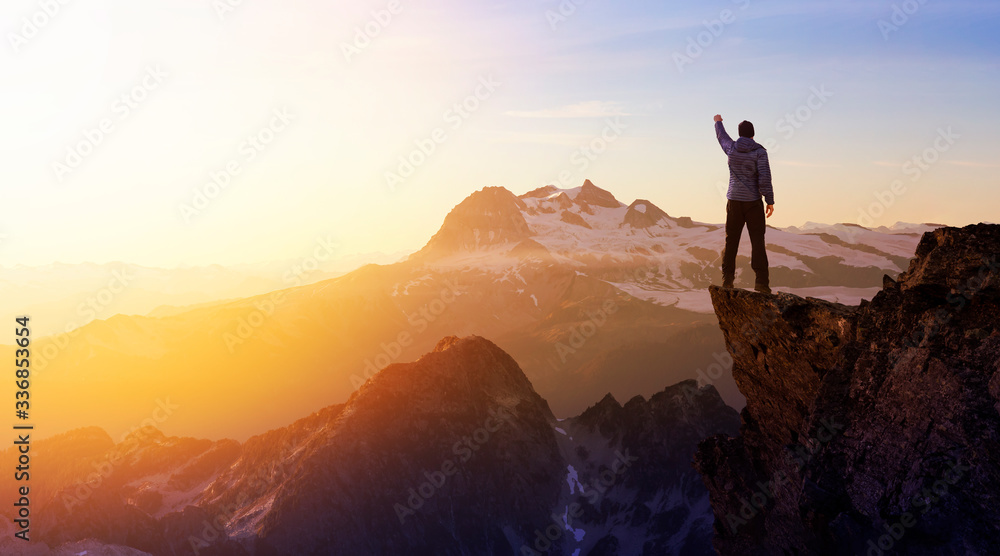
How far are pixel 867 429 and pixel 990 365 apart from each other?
159 inches

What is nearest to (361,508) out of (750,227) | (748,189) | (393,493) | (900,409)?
(393,493)

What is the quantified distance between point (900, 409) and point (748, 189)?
9047 mm

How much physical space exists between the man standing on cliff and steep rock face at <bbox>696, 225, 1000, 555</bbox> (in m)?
2.68

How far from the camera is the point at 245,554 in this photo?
155750 millimetres

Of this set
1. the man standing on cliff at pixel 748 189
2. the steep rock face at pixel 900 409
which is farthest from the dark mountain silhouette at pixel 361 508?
the man standing on cliff at pixel 748 189

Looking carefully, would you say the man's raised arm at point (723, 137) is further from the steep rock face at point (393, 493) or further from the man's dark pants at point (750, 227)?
the steep rock face at point (393, 493)

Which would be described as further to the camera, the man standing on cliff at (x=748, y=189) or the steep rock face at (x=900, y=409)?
the man standing on cliff at (x=748, y=189)

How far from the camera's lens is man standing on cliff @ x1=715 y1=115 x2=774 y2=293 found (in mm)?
25328

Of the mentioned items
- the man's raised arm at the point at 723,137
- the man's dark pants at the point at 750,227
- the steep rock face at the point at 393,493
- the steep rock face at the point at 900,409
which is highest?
the man's raised arm at the point at 723,137

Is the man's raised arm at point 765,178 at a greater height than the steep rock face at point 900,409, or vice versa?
the man's raised arm at point 765,178

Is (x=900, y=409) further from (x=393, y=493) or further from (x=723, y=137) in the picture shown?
(x=393, y=493)

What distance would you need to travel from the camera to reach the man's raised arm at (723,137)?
2614 cm

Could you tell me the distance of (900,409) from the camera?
20.6 meters

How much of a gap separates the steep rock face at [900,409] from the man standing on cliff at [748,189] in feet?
8.78
